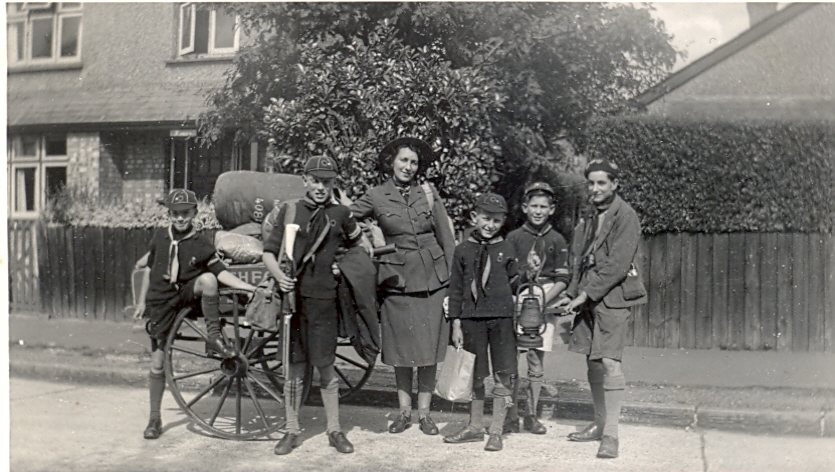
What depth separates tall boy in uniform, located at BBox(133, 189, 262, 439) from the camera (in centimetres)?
485

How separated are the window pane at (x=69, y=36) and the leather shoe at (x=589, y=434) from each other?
5.41 meters

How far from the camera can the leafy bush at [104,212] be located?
896 cm

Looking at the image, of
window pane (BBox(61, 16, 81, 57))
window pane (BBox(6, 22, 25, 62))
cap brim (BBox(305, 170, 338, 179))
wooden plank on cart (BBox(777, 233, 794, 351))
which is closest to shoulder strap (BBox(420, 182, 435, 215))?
cap brim (BBox(305, 170, 338, 179))

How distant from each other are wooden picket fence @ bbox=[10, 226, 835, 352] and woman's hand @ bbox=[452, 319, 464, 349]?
4.10 metres

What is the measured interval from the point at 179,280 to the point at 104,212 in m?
4.82

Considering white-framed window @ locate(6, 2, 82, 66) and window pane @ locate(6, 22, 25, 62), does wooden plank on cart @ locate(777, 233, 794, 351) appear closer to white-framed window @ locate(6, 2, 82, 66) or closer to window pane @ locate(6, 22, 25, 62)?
white-framed window @ locate(6, 2, 82, 66)

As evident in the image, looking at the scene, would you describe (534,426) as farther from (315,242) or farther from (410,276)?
(315,242)

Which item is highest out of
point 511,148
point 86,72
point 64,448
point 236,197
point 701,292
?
point 86,72

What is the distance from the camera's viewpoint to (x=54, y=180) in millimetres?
8203

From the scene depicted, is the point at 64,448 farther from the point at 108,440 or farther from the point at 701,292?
the point at 701,292

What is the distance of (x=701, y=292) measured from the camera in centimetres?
823

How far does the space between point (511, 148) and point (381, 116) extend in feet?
6.11

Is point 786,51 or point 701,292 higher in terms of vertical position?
point 786,51

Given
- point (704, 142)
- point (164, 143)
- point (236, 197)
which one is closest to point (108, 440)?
point (236, 197)
